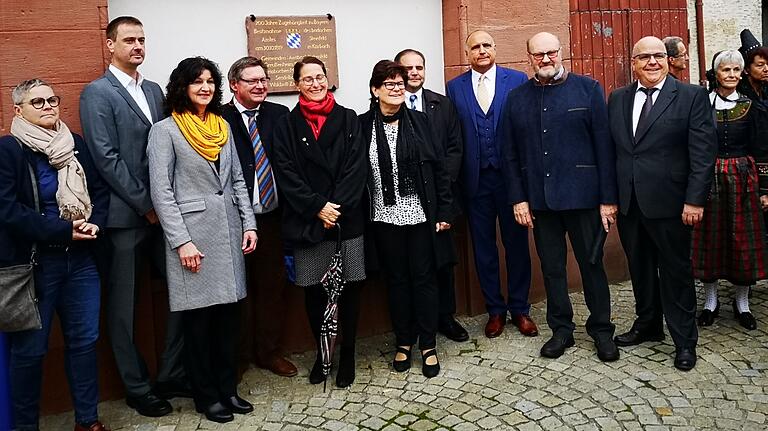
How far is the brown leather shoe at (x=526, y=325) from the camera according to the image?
5661 millimetres

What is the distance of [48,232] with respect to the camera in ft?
13.1

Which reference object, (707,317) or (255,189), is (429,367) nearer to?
(255,189)

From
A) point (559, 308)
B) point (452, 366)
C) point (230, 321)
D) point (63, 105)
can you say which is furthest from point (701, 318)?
point (63, 105)

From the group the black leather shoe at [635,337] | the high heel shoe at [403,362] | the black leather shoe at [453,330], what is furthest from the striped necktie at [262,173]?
the black leather shoe at [635,337]

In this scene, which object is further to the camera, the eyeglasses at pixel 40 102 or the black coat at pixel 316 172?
the black coat at pixel 316 172

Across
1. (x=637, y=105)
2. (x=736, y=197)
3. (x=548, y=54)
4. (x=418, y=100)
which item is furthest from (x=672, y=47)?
(x=418, y=100)

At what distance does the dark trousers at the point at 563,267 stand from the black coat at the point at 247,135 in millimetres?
1823

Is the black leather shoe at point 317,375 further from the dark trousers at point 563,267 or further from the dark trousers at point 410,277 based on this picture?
the dark trousers at point 563,267

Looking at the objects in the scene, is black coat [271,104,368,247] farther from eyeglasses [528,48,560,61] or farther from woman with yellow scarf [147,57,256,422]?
eyeglasses [528,48,560,61]

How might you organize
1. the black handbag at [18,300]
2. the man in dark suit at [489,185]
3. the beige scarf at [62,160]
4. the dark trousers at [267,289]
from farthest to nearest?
the man in dark suit at [489,185], the dark trousers at [267,289], the beige scarf at [62,160], the black handbag at [18,300]

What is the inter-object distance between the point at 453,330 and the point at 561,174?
4.69ft

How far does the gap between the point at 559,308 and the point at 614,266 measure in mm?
1858

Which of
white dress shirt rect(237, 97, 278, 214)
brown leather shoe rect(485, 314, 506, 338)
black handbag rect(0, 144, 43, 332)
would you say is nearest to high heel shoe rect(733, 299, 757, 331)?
brown leather shoe rect(485, 314, 506, 338)

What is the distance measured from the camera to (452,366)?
5.23 meters
